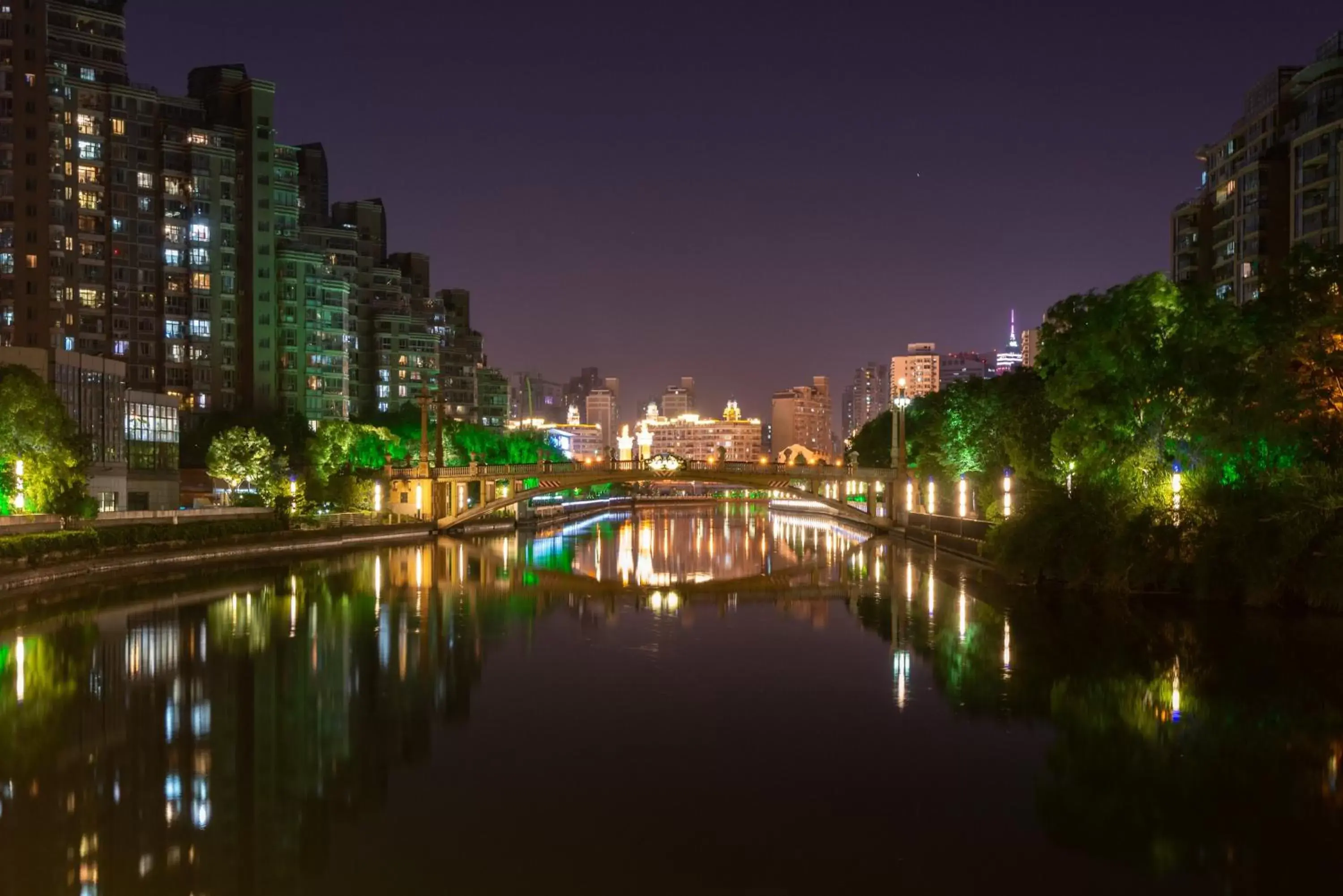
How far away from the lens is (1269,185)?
81188 mm

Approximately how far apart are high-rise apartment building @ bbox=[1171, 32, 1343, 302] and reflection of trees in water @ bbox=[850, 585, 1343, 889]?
35.5 meters

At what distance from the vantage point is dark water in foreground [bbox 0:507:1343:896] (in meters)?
15.7

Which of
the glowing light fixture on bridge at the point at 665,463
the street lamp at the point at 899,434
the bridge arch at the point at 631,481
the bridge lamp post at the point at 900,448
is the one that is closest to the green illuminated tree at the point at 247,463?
the bridge arch at the point at 631,481

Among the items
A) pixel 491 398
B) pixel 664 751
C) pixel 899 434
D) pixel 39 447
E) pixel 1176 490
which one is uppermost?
pixel 491 398

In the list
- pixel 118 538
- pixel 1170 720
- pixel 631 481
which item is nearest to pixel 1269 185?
pixel 631 481

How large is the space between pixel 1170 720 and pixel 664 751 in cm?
1044

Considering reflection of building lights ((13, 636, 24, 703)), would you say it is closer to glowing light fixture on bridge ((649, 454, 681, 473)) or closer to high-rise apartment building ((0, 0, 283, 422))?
glowing light fixture on bridge ((649, 454, 681, 473))

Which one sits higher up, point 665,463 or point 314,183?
point 314,183

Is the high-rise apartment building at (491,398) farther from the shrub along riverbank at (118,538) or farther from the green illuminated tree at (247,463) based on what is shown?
the shrub along riverbank at (118,538)

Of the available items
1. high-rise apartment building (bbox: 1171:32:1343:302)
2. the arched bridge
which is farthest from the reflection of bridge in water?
high-rise apartment building (bbox: 1171:32:1343:302)

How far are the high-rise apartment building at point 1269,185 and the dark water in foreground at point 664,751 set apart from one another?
4120cm

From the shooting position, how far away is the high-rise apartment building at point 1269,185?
240ft

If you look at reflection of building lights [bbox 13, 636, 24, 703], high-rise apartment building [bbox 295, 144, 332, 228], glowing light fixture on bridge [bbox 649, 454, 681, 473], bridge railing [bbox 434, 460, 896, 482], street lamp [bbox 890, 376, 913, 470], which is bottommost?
reflection of building lights [bbox 13, 636, 24, 703]

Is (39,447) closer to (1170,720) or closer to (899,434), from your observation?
(1170,720)
